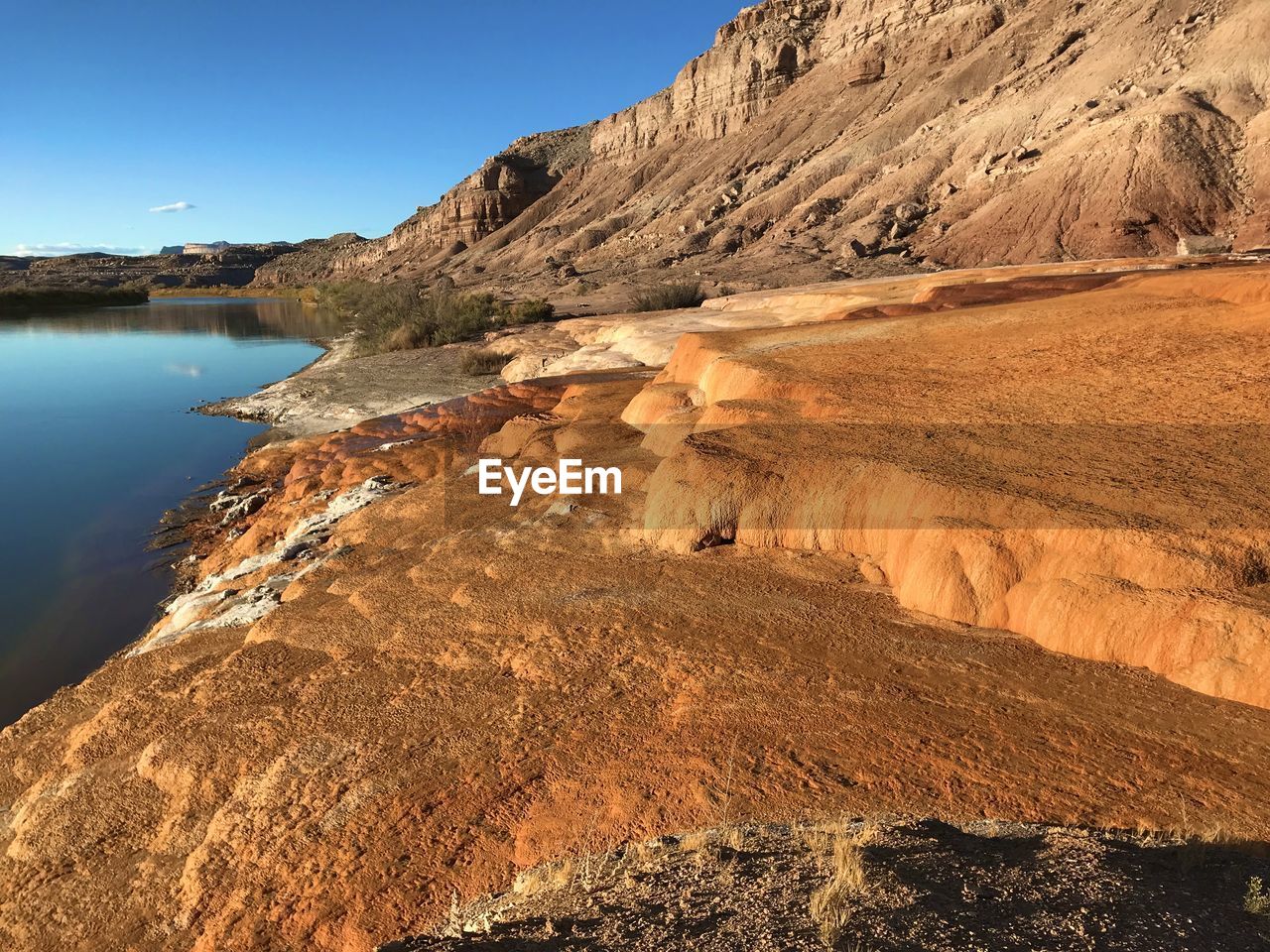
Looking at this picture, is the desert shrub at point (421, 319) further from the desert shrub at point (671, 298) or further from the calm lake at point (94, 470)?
the desert shrub at point (671, 298)

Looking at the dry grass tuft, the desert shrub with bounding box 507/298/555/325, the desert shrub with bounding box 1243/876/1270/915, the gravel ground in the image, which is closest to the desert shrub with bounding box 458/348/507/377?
the desert shrub with bounding box 507/298/555/325

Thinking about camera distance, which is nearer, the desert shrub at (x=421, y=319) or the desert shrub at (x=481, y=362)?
the desert shrub at (x=481, y=362)

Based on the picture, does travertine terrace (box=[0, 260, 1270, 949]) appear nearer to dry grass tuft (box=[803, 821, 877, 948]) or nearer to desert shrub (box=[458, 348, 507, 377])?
dry grass tuft (box=[803, 821, 877, 948])

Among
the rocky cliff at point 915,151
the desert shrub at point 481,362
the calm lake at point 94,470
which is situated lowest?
the calm lake at point 94,470

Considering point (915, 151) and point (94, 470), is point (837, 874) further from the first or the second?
point (915, 151)

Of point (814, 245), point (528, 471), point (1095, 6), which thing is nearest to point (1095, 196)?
point (814, 245)

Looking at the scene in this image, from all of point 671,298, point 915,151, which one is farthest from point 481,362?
point 915,151

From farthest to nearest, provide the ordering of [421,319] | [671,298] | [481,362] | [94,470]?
[421,319], [671,298], [481,362], [94,470]

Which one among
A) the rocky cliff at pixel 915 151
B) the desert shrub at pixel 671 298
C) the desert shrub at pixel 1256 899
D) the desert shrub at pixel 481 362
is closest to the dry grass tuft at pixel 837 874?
the desert shrub at pixel 1256 899
